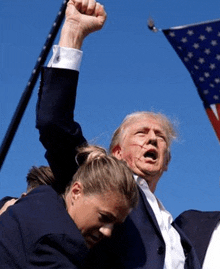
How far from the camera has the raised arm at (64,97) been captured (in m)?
3.35

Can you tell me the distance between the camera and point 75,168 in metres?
3.59

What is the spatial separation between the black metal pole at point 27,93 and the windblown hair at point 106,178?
→ 1.65 ft

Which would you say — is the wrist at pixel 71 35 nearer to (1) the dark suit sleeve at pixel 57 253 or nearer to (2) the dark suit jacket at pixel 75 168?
(2) the dark suit jacket at pixel 75 168

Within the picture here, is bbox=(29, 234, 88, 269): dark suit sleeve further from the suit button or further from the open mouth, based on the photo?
the open mouth

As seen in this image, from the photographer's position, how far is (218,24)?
18.9 feet

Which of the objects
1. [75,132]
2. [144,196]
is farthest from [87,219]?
[144,196]

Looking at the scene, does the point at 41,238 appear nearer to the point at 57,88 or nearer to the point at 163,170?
the point at 57,88

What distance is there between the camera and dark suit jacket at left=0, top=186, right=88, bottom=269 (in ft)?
9.68

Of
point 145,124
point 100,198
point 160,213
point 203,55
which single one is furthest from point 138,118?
point 100,198

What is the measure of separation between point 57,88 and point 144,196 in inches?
39.3

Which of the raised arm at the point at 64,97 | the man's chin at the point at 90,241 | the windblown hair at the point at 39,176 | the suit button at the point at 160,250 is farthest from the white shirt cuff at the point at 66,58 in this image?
the suit button at the point at 160,250

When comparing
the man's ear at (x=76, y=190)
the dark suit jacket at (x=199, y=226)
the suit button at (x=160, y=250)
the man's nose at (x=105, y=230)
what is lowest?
the dark suit jacket at (x=199, y=226)

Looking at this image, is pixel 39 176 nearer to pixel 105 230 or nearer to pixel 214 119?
pixel 105 230

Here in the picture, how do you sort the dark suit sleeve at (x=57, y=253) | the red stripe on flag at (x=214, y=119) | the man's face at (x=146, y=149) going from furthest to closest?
the red stripe on flag at (x=214, y=119) < the man's face at (x=146, y=149) < the dark suit sleeve at (x=57, y=253)
